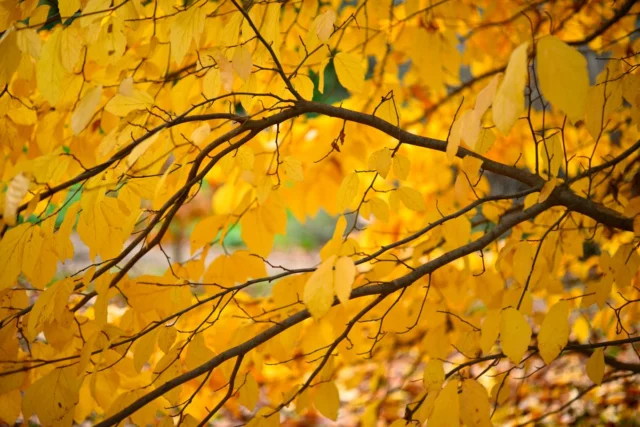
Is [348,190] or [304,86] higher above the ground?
[304,86]

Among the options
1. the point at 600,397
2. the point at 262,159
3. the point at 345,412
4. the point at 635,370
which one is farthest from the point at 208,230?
the point at 345,412

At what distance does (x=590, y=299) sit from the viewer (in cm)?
133

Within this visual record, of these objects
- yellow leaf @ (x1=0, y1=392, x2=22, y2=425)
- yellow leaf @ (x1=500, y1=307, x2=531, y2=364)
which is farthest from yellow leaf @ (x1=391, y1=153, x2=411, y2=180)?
yellow leaf @ (x1=0, y1=392, x2=22, y2=425)

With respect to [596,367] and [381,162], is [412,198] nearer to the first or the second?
[381,162]

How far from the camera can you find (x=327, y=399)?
1.19 meters

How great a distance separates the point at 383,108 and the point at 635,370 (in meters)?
0.77

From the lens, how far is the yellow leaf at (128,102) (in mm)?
932

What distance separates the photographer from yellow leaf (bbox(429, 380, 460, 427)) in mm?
979

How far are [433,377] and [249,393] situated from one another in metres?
0.33

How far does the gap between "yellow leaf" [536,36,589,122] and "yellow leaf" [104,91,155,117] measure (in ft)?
1.84

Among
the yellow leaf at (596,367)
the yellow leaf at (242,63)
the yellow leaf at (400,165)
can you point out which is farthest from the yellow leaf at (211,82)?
the yellow leaf at (596,367)

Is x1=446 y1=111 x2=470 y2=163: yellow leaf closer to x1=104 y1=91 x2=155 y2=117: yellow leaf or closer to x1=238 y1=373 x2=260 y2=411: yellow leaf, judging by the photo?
x1=104 y1=91 x2=155 y2=117: yellow leaf

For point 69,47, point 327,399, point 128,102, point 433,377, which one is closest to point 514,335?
point 433,377

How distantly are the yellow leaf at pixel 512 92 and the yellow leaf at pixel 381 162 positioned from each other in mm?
422
